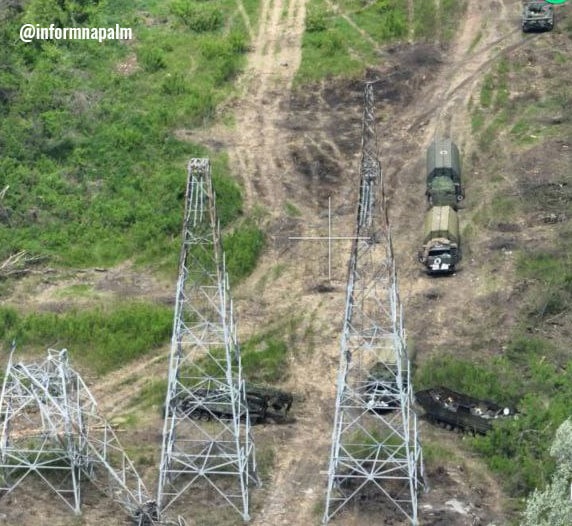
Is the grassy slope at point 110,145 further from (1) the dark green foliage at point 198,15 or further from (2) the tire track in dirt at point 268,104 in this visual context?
(2) the tire track in dirt at point 268,104

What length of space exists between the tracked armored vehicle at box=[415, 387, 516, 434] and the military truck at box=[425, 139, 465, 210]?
→ 1545 centimetres

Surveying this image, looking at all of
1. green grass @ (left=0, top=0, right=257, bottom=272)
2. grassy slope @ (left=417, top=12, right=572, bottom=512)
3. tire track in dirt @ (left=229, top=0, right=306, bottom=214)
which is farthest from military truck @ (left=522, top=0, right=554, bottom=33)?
green grass @ (left=0, top=0, right=257, bottom=272)

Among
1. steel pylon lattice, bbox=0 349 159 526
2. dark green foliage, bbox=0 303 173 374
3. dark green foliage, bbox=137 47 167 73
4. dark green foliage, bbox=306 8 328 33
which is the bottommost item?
steel pylon lattice, bbox=0 349 159 526

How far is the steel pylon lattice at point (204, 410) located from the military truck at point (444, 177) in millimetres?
13629

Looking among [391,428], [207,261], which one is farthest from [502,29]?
[391,428]

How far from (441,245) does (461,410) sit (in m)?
12.3

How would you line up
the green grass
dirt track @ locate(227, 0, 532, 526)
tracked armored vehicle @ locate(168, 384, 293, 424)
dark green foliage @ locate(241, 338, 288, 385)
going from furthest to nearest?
the green grass < dark green foliage @ locate(241, 338, 288, 385) < tracked armored vehicle @ locate(168, 384, 293, 424) < dirt track @ locate(227, 0, 532, 526)

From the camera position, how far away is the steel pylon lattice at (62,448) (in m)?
60.3

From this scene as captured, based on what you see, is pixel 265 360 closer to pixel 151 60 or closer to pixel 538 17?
pixel 151 60

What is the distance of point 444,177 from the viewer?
80500mm

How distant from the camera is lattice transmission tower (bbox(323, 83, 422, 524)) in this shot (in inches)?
2311

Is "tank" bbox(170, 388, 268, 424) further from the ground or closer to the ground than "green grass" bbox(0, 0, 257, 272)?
closer to the ground

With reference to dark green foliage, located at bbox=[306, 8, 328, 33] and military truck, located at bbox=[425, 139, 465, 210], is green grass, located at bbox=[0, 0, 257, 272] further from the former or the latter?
military truck, located at bbox=[425, 139, 465, 210]

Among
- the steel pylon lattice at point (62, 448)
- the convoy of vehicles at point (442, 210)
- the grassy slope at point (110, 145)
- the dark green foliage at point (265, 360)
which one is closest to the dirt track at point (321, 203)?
the dark green foliage at point (265, 360)
